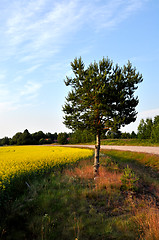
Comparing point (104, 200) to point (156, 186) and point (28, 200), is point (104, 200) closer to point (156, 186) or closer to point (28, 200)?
point (28, 200)

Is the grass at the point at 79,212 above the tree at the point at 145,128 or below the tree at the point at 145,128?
below

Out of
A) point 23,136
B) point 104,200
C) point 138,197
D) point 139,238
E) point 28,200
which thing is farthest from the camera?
point 23,136

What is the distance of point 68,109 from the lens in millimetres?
10562

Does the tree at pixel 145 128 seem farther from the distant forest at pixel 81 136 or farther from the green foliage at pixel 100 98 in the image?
the green foliage at pixel 100 98

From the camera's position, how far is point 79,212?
623 cm

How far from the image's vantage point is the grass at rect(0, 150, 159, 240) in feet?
16.5

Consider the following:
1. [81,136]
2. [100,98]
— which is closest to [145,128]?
[81,136]

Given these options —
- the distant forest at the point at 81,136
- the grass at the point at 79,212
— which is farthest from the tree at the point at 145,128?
the grass at the point at 79,212

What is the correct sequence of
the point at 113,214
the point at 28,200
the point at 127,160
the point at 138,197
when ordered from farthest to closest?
1. the point at 127,160
2. the point at 138,197
3. the point at 28,200
4. the point at 113,214

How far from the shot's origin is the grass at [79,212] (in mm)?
5043

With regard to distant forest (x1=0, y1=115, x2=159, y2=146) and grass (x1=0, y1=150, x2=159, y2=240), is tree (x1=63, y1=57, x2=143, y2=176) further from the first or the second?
distant forest (x1=0, y1=115, x2=159, y2=146)

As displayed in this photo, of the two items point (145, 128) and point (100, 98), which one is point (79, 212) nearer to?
point (100, 98)

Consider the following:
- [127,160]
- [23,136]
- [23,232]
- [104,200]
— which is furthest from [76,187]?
[23,136]

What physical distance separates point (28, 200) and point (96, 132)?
5.21 m
